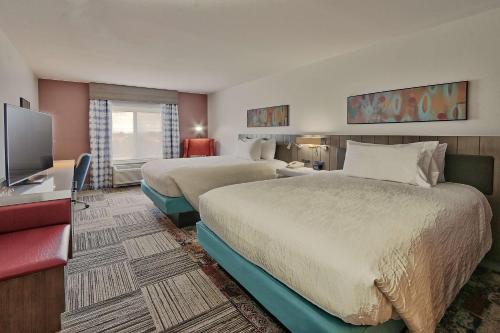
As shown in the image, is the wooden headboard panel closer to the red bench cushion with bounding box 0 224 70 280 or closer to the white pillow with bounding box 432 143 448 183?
the white pillow with bounding box 432 143 448 183

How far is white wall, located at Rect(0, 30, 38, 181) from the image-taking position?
2.86 metres

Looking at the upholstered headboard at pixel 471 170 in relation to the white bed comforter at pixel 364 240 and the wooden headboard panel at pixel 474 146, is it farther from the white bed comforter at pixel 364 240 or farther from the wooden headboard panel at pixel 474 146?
the white bed comforter at pixel 364 240

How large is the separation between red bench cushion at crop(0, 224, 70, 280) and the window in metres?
4.87

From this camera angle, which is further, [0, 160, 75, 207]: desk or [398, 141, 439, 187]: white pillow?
[398, 141, 439, 187]: white pillow

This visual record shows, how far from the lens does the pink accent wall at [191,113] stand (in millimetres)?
6953

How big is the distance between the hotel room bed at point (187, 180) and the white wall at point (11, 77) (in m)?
1.62

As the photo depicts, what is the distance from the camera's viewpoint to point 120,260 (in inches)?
103

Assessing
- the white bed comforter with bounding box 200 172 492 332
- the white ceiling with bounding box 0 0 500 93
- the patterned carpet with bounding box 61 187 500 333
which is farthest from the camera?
the white ceiling with bounding box 0 0 500 93

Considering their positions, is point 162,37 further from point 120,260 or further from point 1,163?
point 120,260

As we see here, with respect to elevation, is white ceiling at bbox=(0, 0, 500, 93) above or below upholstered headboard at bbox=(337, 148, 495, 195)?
above

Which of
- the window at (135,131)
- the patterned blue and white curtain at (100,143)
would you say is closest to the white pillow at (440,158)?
the window at (135,131)

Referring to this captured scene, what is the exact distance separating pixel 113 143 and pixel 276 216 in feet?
18.9

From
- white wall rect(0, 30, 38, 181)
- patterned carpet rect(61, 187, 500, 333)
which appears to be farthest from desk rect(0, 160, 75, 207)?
patterned carpet rect(61, 187, 500, 333)

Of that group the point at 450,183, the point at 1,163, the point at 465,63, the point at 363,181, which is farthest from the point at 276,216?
the point at 1,163
